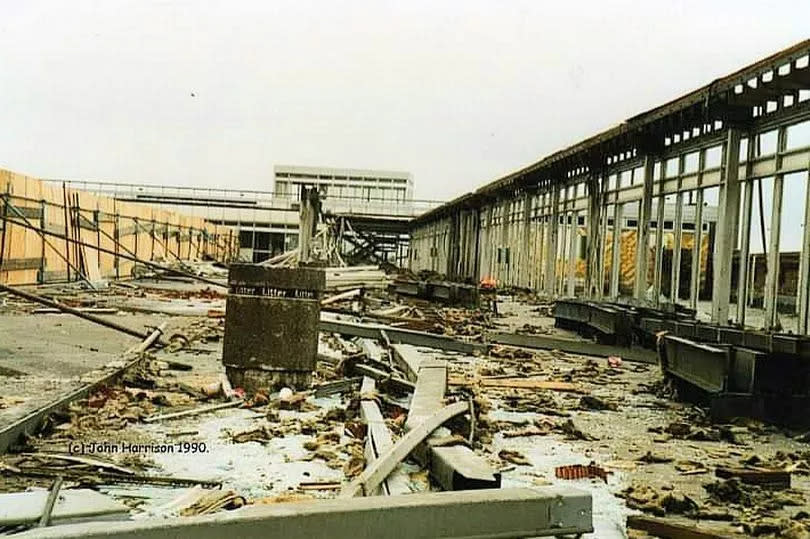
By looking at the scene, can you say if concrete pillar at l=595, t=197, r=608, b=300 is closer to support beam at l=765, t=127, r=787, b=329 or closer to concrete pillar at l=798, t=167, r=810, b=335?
support beam at l=765, t=127, r=787, b=329

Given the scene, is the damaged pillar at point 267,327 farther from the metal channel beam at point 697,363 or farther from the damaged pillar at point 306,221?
the damaged pillar at point 306,221

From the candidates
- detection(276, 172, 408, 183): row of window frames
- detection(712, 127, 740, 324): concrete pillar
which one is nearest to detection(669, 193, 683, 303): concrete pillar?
detection(712, 127, 740, 324): concrete pillar

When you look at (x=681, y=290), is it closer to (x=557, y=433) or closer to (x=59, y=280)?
(x=59, y=280)

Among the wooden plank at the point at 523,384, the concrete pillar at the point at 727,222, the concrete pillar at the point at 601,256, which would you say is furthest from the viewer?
the concrete pillar at the point at 601,256

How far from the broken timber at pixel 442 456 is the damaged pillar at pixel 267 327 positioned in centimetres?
123

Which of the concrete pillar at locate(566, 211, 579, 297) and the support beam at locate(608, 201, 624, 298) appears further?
the concrete pillar at locate(566, 211, 579, 297)

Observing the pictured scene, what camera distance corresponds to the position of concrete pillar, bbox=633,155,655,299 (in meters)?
21.6

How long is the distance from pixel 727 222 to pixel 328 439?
39.9 ft

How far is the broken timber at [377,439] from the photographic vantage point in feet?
16.2

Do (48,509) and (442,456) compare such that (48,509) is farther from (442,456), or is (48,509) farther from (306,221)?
(306,221)

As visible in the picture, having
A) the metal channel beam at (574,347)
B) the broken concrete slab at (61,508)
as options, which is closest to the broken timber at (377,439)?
the broken concrete slab at (61,508)

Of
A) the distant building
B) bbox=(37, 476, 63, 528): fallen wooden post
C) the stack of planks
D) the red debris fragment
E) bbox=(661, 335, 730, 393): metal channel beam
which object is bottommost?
the red debris fragment

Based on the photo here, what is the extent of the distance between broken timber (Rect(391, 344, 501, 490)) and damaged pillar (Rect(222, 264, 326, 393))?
123 centimetres

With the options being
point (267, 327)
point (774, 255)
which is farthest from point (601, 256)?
point (267, 327)
